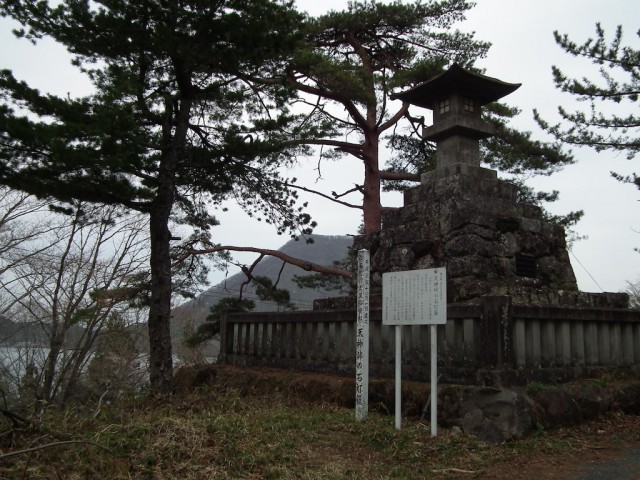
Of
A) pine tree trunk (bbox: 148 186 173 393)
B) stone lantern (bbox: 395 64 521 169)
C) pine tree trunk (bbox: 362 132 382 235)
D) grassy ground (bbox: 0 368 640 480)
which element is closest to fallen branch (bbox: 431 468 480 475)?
grassy ground (bbox: 0 368 640 480)

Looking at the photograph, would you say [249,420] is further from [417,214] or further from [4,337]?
[4,337]

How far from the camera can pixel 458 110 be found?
7.00 meters

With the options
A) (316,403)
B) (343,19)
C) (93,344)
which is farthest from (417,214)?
(93,344)

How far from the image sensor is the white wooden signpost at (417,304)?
4609 millimetres

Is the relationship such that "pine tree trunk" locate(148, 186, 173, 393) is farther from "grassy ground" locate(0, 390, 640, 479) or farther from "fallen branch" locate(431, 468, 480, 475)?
"fallen branch" locate(431, 468, 480, 475)

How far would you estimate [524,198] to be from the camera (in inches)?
494

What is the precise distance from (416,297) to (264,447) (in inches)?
75.8

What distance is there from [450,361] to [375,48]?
9462mm

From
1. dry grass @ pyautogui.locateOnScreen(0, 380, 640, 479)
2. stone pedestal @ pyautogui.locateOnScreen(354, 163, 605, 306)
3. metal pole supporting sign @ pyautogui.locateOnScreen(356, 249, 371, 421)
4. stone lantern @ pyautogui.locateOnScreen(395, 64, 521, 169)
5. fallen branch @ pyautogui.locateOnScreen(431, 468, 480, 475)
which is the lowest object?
fallen branch @ pyautogui.locateOnScreen(431, 468, 480, 475)

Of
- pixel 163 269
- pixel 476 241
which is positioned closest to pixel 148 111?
pixel 163 269

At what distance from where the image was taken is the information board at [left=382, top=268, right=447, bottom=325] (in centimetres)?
465

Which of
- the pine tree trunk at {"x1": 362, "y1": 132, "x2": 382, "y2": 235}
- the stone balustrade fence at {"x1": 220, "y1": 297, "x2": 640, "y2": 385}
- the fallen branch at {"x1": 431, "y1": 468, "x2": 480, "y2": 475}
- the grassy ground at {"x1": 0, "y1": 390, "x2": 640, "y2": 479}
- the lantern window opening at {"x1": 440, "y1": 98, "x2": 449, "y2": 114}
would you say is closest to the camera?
the grassy ground at {"x1": 0, "y1": 390, "x2": 640, "y2": 479}

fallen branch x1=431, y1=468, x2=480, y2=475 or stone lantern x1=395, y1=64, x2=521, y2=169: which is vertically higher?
stone lantern x1=395, y1=64, x2=521, y2=169

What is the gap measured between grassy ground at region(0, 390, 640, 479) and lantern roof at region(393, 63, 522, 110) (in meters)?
4.35
